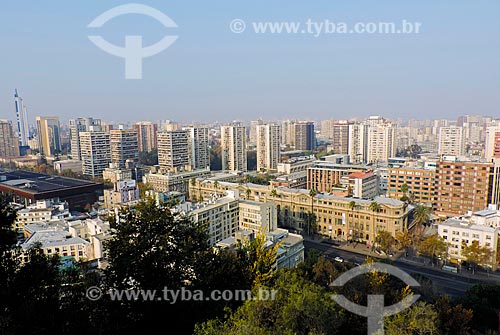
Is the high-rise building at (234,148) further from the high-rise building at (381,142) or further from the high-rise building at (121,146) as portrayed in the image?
the high-rise building at (381,142)

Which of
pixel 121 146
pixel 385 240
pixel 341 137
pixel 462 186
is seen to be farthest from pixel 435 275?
pixel 341 137

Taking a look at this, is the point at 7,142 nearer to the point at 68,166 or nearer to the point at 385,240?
the point at 68,166

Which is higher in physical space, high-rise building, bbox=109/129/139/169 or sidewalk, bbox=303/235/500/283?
high-rise building, bbox=109/129/139/169

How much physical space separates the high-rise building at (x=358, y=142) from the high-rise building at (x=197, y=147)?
47.1ft

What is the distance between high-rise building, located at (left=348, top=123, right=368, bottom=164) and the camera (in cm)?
3675

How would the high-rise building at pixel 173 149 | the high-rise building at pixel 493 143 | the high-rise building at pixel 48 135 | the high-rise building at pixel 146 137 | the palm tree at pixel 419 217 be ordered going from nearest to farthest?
1. the palm tree at pixel 419 217
2. the high-rise building at pixel 493 143
3. the high-rise building at pixel 173 149
4. the high-rise building at pixel 146 137
5. the high-rise building at pixel 48 135

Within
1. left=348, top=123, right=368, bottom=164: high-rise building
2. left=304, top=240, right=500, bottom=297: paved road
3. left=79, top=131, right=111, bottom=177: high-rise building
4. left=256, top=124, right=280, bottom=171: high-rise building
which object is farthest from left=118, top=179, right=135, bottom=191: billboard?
left=348, top=123, right=368, bottom=164: high-rise building

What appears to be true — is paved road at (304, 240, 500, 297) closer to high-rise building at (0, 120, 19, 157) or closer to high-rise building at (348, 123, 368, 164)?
high-rise building at (348, 123, 368, 164)

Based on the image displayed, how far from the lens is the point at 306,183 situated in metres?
25.9

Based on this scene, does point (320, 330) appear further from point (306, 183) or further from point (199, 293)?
point (306, 183)

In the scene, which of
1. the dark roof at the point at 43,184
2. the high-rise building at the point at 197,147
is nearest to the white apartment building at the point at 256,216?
the dark roof at the point at 43,184

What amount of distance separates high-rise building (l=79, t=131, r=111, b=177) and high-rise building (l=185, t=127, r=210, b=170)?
285 inches

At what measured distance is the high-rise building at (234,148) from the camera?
32625mm

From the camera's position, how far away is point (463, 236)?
44.4ft
